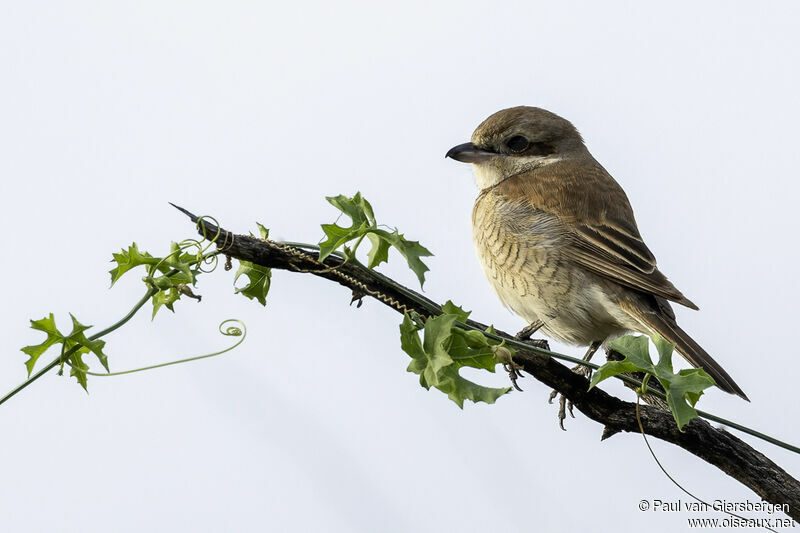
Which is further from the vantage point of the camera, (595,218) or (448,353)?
(595,218)

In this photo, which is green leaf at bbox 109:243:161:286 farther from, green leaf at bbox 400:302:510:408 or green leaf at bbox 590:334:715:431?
green leaf at bbox 590:334:715:431

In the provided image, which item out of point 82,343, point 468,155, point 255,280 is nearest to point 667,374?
point 255,280

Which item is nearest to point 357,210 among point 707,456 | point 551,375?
point 551,375

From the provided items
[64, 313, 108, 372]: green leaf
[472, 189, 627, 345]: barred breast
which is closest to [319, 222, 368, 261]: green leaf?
[64, 313, 108, 372]: green leaf

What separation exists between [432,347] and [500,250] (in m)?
2.32

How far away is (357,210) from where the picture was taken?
9.00 ft

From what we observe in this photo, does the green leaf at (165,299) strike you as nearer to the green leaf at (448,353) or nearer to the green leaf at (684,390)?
the green leaf at (448,353)

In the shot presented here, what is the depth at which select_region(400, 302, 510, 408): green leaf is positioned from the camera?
8.11ft

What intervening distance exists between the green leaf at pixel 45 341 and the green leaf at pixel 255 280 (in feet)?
2.12

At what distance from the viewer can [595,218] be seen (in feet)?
15.9

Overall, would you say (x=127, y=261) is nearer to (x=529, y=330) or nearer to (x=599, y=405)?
(x=599, y=405)

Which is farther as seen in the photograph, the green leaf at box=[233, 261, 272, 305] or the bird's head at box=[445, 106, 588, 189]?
the bird's head at box=[445, 106, 588, 189]

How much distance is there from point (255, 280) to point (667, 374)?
1.37 m

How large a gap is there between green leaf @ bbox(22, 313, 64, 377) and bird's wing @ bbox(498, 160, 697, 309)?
8.59ft
